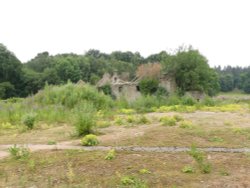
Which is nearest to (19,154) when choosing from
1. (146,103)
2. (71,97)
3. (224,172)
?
(224,172)

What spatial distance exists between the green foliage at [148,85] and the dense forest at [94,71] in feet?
9.07

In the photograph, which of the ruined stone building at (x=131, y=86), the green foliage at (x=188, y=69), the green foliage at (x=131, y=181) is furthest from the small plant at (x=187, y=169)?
the green foliage at (x=188, y=69)

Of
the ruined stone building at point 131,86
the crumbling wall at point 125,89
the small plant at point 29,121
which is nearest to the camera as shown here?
the small plant at point 29,121

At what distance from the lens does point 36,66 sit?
73625 millimetres

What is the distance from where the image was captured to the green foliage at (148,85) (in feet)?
127

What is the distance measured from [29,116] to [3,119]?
313 centimetres

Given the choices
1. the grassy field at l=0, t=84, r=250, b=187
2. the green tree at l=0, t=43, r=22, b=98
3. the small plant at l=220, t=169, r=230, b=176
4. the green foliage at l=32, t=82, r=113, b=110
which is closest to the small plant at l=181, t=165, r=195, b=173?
the grassy field at l=0, t=84, r=250, b=187

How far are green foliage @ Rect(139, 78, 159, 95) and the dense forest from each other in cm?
276

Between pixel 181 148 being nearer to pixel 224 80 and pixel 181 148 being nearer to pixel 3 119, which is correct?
pixel 3 119

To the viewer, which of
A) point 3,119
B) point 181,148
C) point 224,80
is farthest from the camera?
point 224,80

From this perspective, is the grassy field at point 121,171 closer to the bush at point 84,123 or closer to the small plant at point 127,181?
the small plant at point 127,181

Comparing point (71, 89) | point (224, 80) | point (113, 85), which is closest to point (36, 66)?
point (113, 85)

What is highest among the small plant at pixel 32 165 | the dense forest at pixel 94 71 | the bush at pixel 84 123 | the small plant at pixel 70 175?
the dense forest at pixel 94 71

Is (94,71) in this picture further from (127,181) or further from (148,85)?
(127,181)
